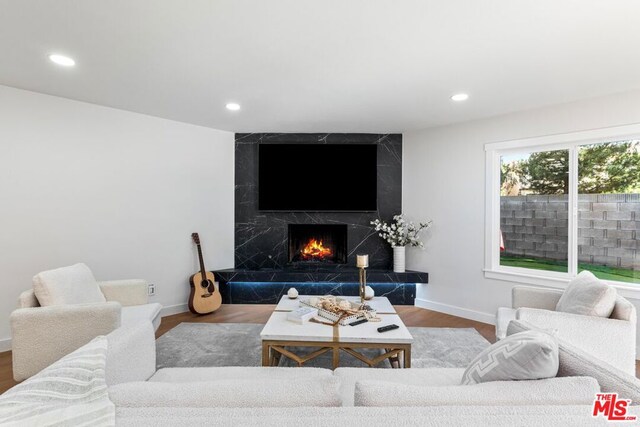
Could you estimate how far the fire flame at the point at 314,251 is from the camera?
192 inches

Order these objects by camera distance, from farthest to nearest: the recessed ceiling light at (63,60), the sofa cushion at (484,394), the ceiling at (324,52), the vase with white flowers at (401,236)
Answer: the vase with white flowers at (401,236)
the recessed ceiling light at (63,60)
the ceiling at (324,52)
the sofa cushion at (484,394)

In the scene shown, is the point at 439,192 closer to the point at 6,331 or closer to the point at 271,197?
the point at 271,197

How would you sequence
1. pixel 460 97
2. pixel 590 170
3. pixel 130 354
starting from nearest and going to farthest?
pixel 130 354 < pixel 460 97 < pixel 590 170

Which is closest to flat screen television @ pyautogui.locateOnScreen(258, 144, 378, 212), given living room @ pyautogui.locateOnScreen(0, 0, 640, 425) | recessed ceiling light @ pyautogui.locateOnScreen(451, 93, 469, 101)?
living room @ pyautogui.locateOnScreen(0, 0, 640, 425)

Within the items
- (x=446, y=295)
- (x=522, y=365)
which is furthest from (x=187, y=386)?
(x=446, y=295)

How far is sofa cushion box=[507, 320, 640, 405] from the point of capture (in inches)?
38.8

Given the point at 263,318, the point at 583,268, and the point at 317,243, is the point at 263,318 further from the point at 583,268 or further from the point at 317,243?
the point at 583,268

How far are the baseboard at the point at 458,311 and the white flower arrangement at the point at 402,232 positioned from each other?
0.78m

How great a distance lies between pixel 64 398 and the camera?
34.4 inches

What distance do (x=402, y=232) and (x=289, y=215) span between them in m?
1.63

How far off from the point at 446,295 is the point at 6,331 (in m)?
4.74

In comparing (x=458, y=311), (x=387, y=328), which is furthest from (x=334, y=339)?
(x=458, y=311)

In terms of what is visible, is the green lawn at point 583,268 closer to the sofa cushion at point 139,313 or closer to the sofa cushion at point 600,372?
→ the sofa cushion at point 600,372

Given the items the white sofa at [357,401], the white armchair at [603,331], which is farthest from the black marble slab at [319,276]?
the white sofa at [357,401]
